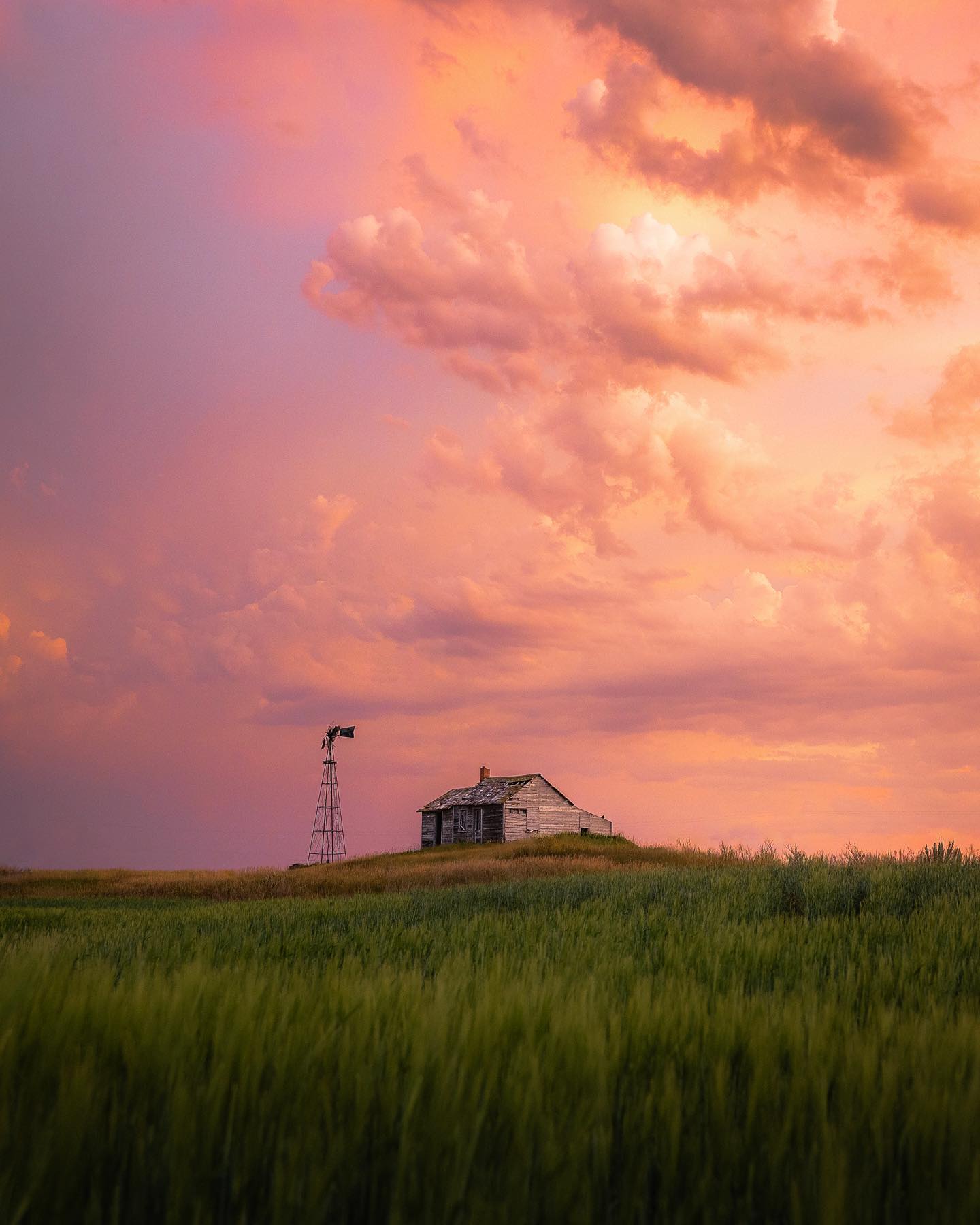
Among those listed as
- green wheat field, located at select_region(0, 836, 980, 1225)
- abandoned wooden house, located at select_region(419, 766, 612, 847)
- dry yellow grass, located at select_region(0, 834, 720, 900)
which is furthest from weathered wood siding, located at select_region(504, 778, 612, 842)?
green wheat field, located at select_region(0, 836, 980, 1225)

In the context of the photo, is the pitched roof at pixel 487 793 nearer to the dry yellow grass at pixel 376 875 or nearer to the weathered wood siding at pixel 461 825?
the weathered wood siding at pixel 461 825

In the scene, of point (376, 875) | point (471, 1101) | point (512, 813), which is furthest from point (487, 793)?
point (471, 1101)

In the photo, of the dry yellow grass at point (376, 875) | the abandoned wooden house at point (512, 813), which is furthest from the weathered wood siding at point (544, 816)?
the dry yellow grass at point (376, 875)

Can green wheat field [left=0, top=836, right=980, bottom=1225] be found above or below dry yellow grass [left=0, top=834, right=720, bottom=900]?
above

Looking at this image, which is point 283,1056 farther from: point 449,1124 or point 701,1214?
point 701,1214

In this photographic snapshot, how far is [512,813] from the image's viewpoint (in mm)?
53125

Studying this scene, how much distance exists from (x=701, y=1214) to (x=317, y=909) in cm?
1159

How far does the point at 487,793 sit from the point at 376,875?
25413 mm

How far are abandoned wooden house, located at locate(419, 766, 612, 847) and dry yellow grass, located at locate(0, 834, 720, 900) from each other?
290 inches

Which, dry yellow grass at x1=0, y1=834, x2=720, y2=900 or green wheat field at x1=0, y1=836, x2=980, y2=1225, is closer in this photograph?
green wheat field at x1=0, y1=836, x2=980, y2=1225

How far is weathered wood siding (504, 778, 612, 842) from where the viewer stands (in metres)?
53.1

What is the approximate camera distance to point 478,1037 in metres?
2.50

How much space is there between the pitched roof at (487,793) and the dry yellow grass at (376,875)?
7.87m

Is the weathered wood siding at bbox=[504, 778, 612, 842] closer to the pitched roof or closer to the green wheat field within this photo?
the pitched roof
